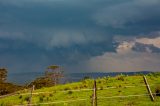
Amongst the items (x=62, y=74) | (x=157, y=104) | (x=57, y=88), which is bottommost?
(x=157, y=104)

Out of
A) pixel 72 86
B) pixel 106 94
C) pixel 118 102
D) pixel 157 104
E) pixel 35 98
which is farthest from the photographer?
pixel 72 86

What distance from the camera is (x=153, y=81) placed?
49.9 metres

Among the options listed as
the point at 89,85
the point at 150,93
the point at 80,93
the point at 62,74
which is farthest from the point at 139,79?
the point at 62,74

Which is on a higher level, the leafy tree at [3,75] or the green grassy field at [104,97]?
the leafy tree at [3,75]

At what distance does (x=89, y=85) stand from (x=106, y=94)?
901 cm

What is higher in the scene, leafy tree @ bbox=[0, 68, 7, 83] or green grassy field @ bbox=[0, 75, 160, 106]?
leafy tree @ bbox=[0, 68, 7, 83]

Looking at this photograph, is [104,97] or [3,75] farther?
[3,75]

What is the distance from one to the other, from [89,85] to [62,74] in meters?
61.8

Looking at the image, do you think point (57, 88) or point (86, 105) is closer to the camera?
point (86, 105)

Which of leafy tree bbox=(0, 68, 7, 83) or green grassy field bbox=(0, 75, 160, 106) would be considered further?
leafy tree bbox=(0, 68, 7, 83)

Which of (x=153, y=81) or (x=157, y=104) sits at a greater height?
(x=153, y=81)

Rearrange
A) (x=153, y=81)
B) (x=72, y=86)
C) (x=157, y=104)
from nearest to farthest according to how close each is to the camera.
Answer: (x=157, y=104) → (x=153, y=81) → (x=72, y=86)

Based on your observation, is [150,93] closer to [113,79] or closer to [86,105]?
[86,105]

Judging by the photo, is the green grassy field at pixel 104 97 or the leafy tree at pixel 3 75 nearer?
the green grassy field at pixel 104 97
